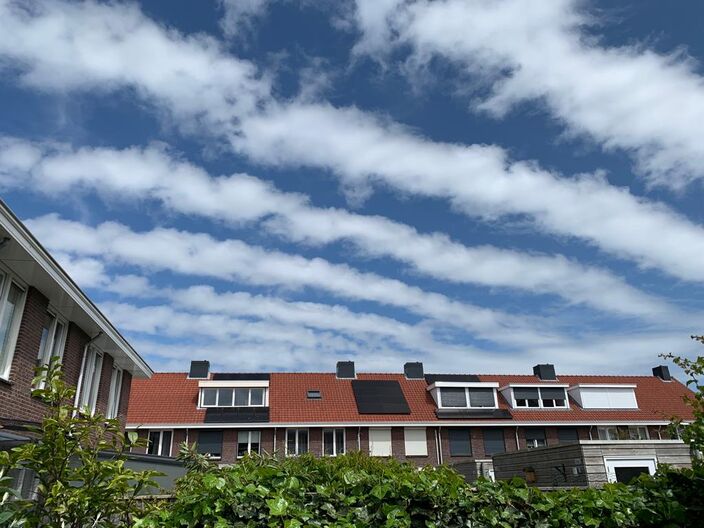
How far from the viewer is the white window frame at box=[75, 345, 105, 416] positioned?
13.3 m

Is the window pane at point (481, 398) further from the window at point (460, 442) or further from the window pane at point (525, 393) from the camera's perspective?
the window at point (460, 442)

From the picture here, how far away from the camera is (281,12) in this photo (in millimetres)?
9898

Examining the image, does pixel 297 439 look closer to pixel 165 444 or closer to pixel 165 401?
pixel 165 444

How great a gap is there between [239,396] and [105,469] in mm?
26800

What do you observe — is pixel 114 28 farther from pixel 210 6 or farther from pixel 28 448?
pixel 28 448

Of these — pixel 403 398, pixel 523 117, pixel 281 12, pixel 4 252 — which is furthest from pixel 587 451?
pixel 403 398

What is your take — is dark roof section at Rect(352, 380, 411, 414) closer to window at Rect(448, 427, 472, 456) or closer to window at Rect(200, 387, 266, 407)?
window at Rect(448, 427, 472, 456)

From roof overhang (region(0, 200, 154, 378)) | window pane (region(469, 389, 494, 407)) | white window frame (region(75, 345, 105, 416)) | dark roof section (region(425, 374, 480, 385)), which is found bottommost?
white window frame (region(75, 345, 105, 416))

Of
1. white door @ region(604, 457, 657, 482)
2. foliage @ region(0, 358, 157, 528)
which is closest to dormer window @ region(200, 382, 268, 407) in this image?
white door @ region(604, 457, 657, 482)

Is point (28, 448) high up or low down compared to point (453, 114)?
down

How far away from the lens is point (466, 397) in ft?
104

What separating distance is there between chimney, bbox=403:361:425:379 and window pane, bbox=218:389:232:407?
1114 centimetres

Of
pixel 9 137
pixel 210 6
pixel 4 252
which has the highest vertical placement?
pixel 210 6

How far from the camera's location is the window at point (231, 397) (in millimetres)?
29641
